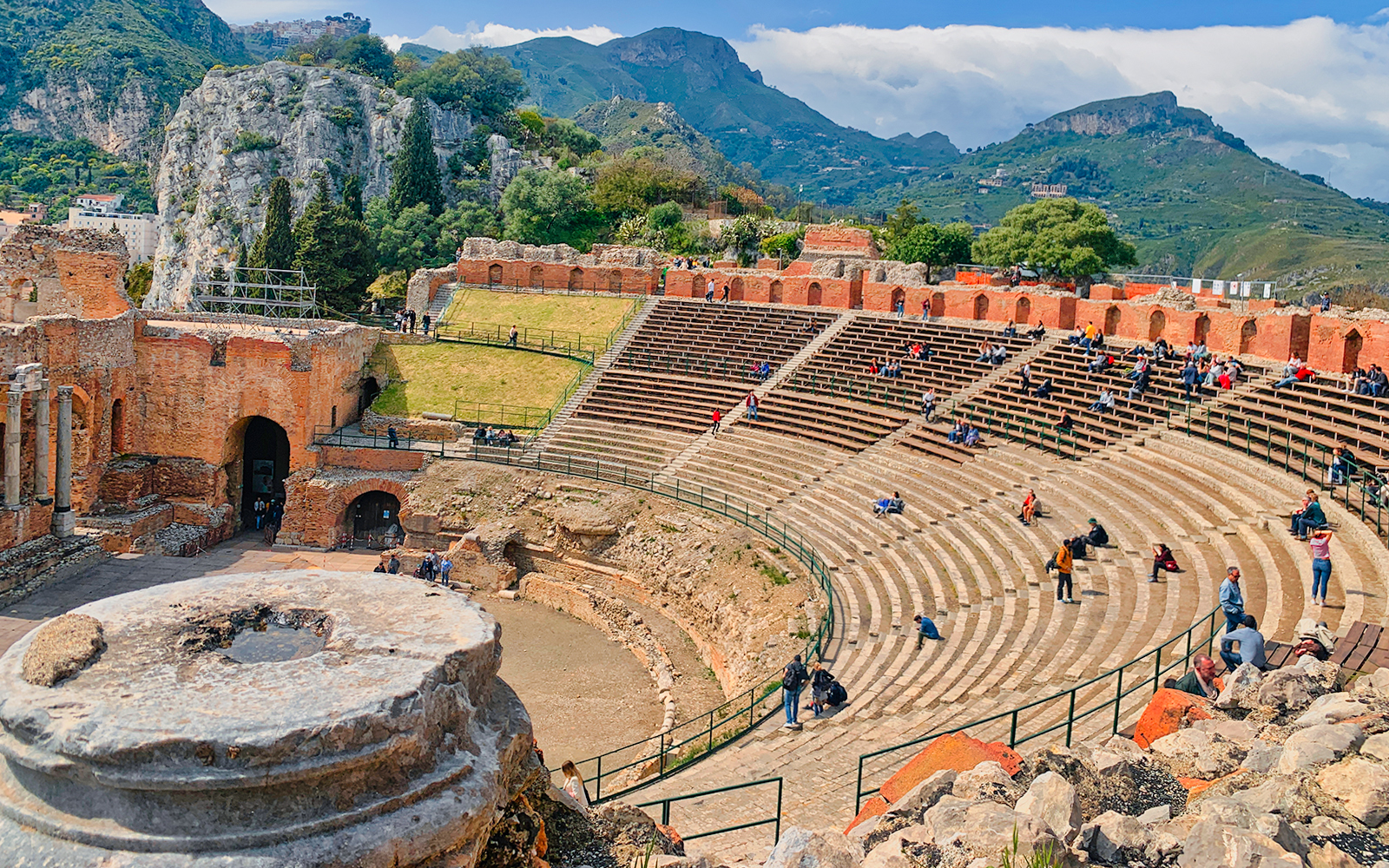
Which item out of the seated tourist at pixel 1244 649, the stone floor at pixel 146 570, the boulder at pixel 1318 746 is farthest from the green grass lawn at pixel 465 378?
the boulder at pixel 1318 746

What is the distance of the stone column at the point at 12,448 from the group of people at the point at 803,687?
20.6 m

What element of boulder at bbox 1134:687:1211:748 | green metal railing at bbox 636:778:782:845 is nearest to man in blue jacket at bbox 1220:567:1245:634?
boulder at bbox 1134:687:1211:748

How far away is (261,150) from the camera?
9100 cm

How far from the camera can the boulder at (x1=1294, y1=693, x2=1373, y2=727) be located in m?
9.44

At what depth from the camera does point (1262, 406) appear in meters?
24.5

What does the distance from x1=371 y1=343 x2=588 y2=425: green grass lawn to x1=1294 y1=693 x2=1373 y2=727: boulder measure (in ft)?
93.6

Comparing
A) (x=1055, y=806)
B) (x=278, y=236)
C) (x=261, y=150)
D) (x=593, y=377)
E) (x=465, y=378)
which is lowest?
(x=1055, y=806)

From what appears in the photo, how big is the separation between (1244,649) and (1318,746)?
4296 millimetres

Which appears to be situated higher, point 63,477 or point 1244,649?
point 1244,649

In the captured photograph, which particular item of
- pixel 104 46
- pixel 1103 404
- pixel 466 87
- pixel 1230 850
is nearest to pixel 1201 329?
pixel 1103 404

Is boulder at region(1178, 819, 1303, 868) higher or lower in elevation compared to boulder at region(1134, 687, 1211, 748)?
higher

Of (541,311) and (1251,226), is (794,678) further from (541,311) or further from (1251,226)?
(1251,226)

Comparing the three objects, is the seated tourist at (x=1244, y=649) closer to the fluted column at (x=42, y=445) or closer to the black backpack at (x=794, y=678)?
the black backpack at (x=794, y=678)

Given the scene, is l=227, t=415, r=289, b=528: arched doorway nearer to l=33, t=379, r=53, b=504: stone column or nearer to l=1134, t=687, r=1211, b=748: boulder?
l=33, t=379, r=53, b=504: stone column
